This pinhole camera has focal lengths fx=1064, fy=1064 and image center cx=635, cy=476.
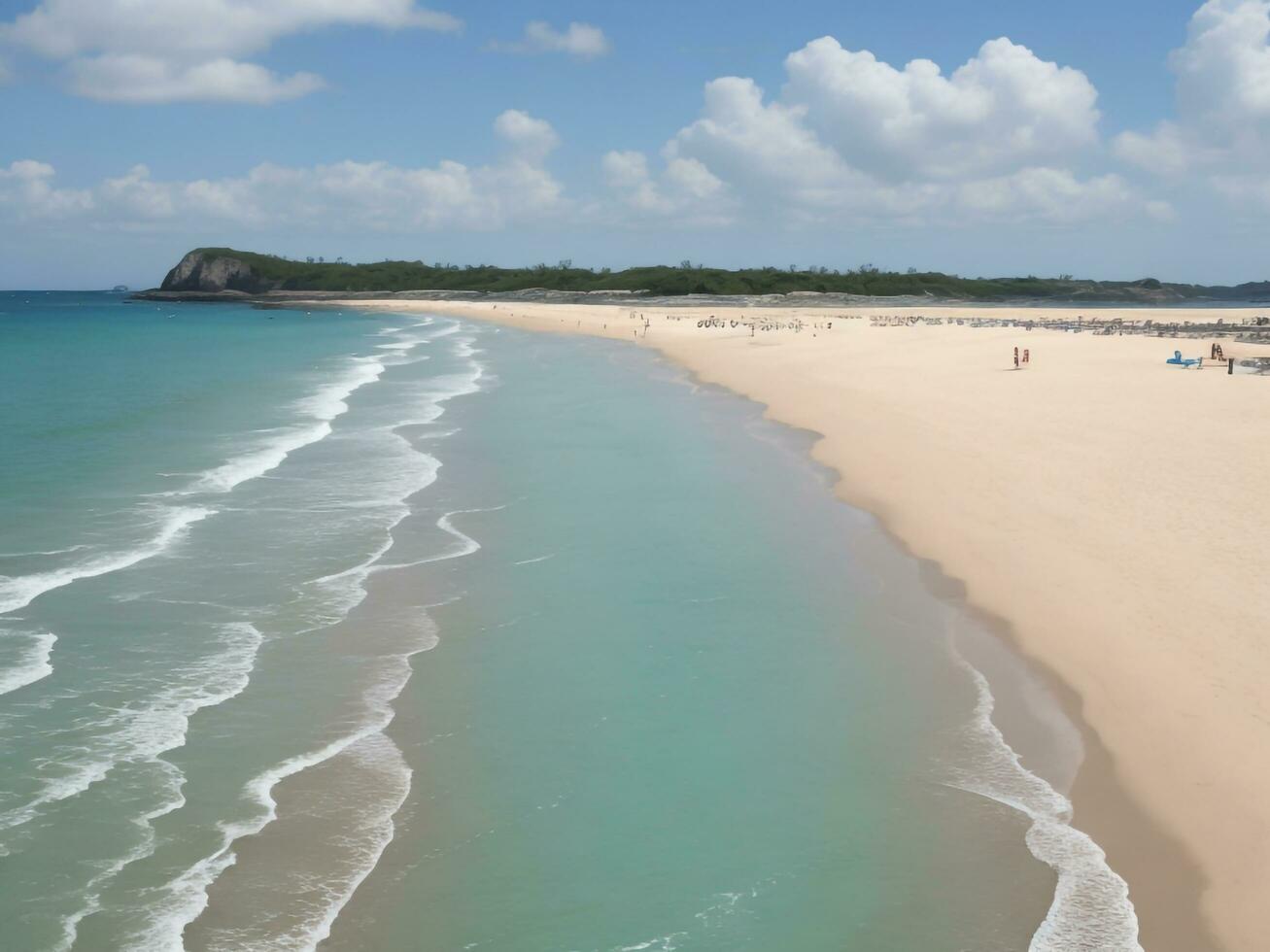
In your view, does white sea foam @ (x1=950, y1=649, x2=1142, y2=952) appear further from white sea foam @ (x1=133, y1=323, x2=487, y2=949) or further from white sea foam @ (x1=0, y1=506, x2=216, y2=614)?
white sea foam @ (x1=0, y1=506, x2=216, y2=614)

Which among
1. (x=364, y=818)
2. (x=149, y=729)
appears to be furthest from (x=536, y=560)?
(x=364, y=818)

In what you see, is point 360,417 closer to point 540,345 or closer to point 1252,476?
point 1252,476

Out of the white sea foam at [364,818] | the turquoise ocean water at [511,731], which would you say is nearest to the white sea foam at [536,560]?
the turquoise ocean water at [511,731]

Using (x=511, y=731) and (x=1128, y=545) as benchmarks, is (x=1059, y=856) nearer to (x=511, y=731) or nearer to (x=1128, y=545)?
(x=511, y=731)

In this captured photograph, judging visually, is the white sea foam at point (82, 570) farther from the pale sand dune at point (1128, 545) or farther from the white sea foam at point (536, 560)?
the pale sand dune at point (1128, 545)

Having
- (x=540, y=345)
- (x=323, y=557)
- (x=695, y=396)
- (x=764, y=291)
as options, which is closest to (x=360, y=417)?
(x=695, y=396)

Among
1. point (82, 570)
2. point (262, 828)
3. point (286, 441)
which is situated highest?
point (286, 441)

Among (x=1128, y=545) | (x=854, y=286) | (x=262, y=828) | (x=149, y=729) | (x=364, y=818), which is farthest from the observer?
(x=854, y=286)
